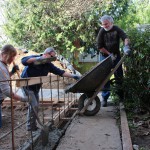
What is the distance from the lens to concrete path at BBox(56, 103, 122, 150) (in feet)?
12.1

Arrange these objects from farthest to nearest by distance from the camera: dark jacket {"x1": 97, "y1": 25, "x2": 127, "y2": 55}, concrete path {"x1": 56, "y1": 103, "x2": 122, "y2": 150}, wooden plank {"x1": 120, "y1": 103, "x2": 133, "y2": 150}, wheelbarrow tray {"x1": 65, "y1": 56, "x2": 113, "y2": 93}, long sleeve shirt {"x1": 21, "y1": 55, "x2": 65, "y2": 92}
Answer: dark jacket {"x1": 97, "y1": 25, "x2": 127, "y2": 55} < wheelbarrow tray {"x1": 65, "y1": 56, "x2": 113, "y2": 93} < long sleeve shirt {"x1": 21, "y1": 55, "x2": 65, "y2": 92} < concrete path {"x1": 56, "y1": 103, "x2": 122, "y2": 150} < wooden plank {"x1": 120, "y1": 103, "x2": 133, "y2": 150}

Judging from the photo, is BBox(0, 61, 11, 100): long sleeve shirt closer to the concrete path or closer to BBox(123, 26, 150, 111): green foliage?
the concrete path

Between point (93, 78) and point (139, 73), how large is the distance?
3.14 feet

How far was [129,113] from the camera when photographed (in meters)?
5.47

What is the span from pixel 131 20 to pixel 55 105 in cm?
988

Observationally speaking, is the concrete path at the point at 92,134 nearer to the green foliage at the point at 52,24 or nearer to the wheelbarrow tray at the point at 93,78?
the wheelbarrow tray at the point at 93,78

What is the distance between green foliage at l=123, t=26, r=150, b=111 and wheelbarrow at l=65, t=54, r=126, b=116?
18.1 inches

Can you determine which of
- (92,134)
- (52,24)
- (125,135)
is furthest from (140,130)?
(52,24)

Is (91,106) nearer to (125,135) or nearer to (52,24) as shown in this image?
(125,135)

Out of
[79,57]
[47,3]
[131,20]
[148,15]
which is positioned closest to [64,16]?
[47,3]

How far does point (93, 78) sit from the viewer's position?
5.14m

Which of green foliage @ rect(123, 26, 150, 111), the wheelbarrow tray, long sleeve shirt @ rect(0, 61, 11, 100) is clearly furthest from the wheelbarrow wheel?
long sleeve shirt @ rect(0, 61, 11, 100)

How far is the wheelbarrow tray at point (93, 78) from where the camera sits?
16.6ft

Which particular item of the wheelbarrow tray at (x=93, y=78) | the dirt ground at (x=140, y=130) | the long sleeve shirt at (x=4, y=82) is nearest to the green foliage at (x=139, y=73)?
the dirt ground at (x=140, y=130)
